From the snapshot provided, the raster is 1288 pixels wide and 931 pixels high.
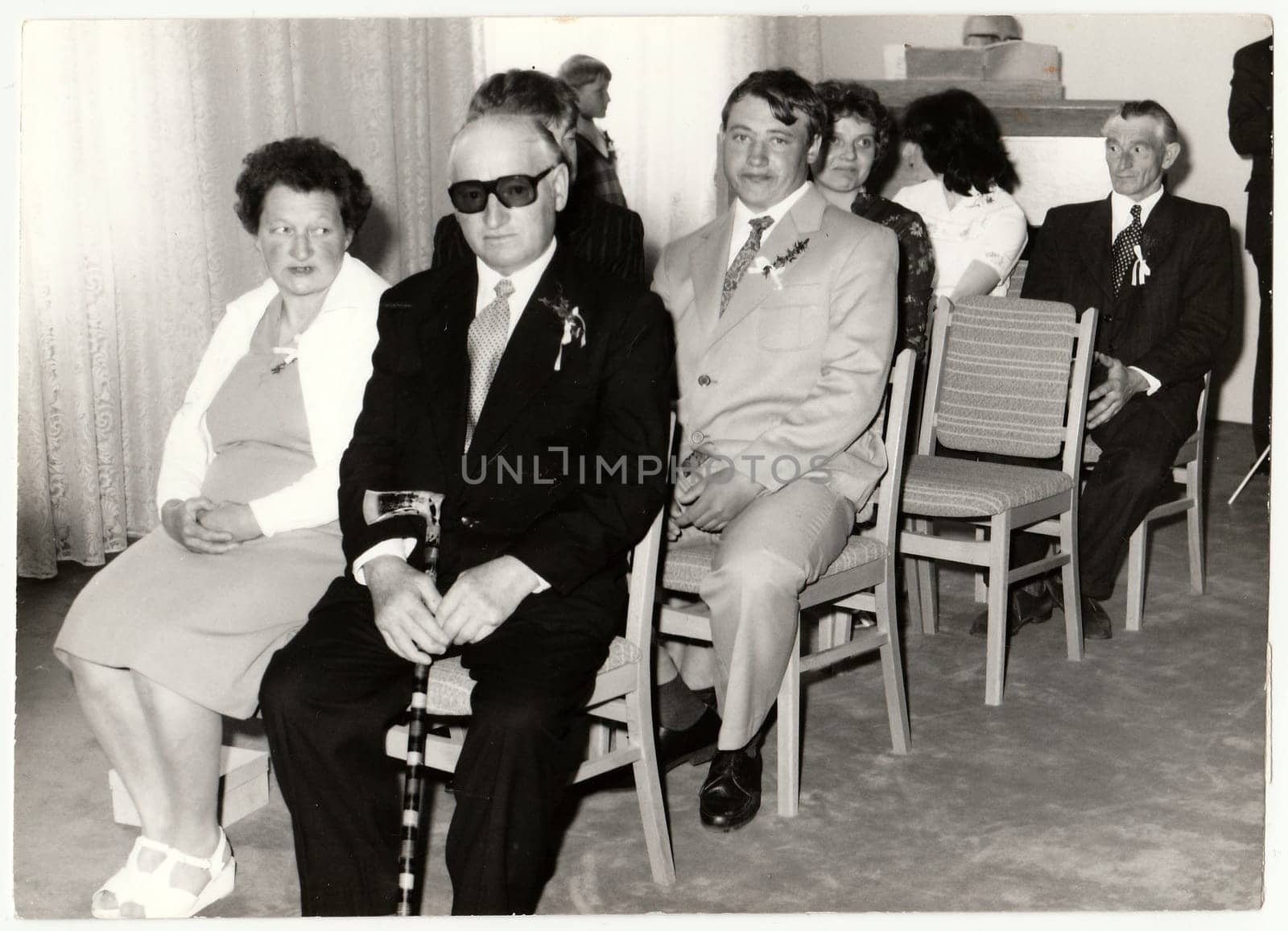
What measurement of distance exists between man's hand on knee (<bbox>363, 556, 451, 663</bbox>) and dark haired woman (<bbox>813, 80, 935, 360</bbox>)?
5.97 ft

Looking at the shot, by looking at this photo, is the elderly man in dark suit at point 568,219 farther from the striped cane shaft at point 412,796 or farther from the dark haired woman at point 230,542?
the striped cane shaft at point 412,796

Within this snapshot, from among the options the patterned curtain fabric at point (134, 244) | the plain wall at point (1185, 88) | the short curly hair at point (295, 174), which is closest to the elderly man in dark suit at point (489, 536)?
the short curly hair at point (295, 174)

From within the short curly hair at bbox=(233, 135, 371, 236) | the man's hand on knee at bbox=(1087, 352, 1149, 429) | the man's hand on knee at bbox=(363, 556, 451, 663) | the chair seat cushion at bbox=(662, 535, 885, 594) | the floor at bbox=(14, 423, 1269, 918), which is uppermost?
the short curly hair at bbox=(233, 135, 371, 236)

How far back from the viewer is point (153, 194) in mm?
3941

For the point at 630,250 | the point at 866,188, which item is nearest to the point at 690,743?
the point at 630,250

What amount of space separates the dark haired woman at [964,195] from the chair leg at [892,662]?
4.63 ft

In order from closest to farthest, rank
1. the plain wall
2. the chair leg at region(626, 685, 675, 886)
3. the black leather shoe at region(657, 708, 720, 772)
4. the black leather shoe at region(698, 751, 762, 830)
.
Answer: the chair leg at region(626, 685, 675, 886), the black leather shoe at region(698, 751, 762, 830), the black leather shoe at region(657, 708, 720, 772), the plain wall

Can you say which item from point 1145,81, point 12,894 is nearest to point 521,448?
point 12,894

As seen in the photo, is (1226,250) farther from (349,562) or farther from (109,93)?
(109,93)

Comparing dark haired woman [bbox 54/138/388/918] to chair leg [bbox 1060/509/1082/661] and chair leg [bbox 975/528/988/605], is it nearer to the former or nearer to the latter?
chair leg [bbox 1060/509/1082/661]

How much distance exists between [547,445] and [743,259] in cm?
85

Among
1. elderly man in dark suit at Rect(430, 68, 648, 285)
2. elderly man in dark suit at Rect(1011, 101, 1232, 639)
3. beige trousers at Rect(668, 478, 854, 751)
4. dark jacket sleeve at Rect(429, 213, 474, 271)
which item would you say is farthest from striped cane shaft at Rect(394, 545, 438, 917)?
elderly man in dark suit at Rect(1011, 101, 1232, 639)

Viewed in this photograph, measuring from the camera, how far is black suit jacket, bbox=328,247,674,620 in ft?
7.51

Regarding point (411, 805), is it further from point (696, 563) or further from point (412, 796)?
point (696, 563)
